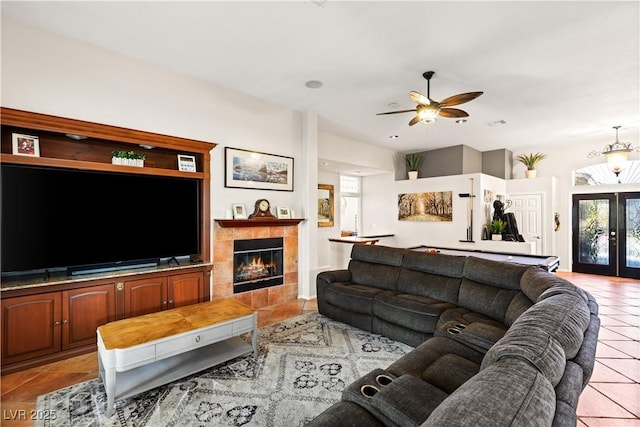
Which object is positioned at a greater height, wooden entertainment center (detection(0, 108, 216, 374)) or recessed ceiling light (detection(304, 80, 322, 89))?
recessed ceiling light (detection(304, 80, 322, 89))

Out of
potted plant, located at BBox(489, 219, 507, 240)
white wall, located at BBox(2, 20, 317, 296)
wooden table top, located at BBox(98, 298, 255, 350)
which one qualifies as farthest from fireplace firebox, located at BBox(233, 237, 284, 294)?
potted plant, located at BBox(489, 219, 507, 240)

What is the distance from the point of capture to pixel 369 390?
4.93 feet

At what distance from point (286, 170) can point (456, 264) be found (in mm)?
2893

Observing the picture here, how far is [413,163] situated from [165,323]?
6964 mm

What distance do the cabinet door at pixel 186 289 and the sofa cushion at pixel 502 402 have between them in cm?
338

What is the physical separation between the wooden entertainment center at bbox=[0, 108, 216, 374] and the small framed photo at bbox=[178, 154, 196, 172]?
0.08 metres

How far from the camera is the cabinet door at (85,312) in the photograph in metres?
2.83

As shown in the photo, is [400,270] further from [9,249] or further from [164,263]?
[9,249]

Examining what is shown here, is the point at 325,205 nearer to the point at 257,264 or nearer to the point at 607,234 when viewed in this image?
the point at 257,264

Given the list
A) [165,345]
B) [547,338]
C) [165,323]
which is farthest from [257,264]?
[547,338]

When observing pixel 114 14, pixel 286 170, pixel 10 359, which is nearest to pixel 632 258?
pixel 286 170

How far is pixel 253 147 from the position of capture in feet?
14.7

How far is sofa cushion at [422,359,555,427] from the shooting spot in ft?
2.41

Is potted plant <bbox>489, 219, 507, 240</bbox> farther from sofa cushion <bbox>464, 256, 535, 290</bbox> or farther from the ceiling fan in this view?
sofa cushion <bbox>464, 256, 535, 290</bbox>
